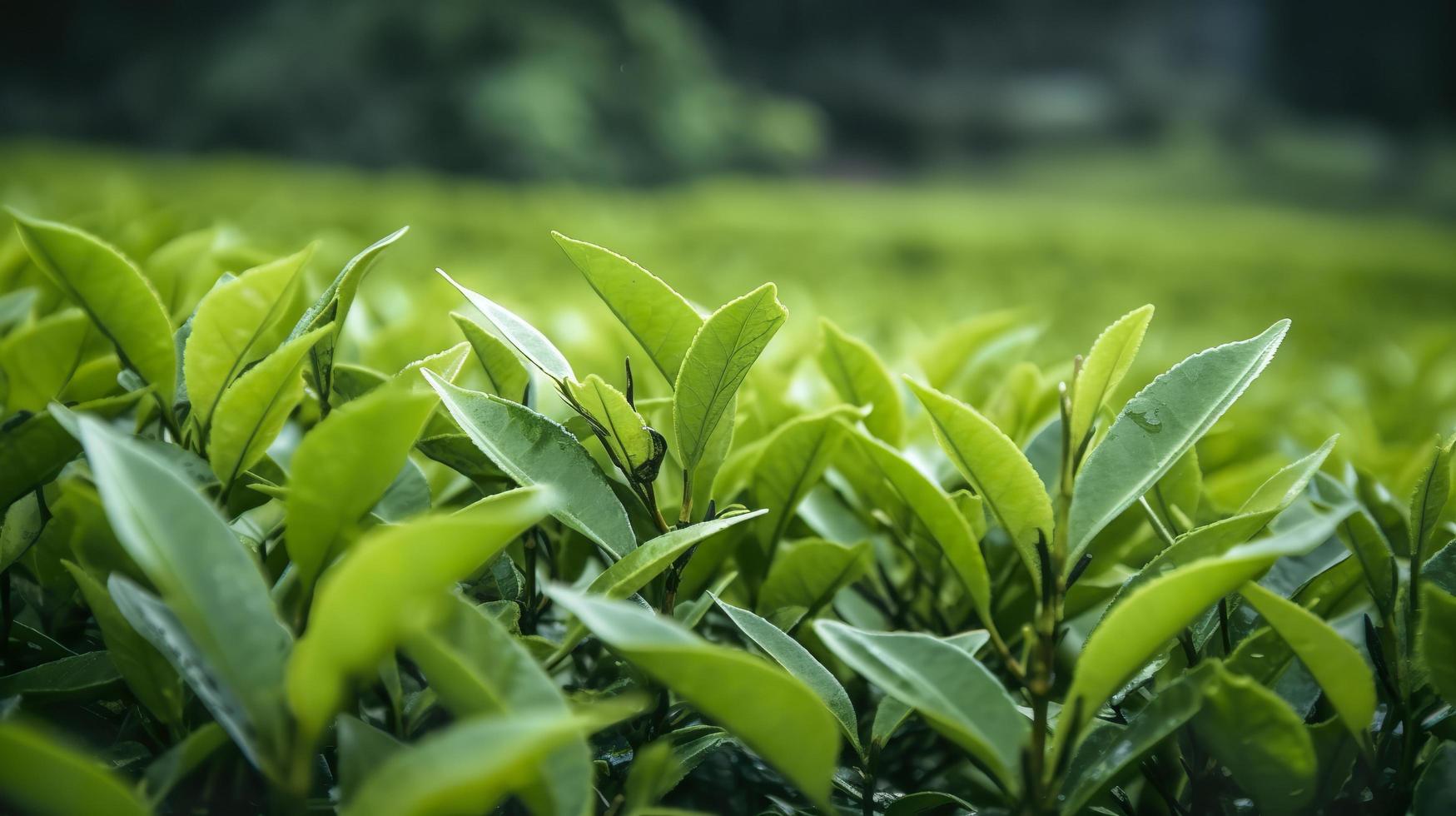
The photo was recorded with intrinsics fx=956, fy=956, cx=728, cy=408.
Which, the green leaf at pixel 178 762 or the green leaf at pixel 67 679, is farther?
the green leaf at pixel 67 679

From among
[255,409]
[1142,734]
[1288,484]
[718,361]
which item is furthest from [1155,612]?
[255,409]

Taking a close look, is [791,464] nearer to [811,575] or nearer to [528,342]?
[811,575]

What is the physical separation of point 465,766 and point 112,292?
23.5 inches

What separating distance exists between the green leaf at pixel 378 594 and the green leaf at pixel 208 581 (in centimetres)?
3

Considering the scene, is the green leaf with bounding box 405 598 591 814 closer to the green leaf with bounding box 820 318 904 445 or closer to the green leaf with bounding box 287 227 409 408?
the green leaf with bounding box 287 227 409 408

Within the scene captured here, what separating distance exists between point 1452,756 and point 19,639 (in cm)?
117

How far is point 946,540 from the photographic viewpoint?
2.52ft

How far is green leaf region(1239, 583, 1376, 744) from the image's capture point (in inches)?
25.5

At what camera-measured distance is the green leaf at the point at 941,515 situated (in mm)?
745

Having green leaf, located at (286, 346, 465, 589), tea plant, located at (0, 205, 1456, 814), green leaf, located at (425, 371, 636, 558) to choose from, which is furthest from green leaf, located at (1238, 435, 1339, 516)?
green leaf, located at (286, 346, 465, 589)

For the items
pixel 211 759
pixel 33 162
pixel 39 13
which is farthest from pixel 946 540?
pixel 39 13

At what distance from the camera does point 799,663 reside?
2.46 ft

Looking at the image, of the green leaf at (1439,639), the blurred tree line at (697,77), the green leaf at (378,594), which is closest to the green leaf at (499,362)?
the green leaf at (378,594)

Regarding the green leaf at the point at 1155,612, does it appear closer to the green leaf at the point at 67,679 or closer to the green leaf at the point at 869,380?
the green leaf at the point at 869,380
